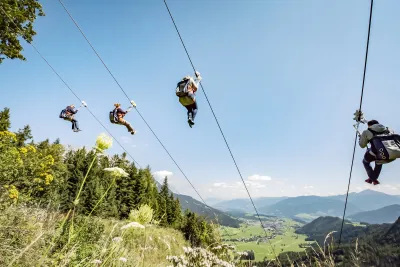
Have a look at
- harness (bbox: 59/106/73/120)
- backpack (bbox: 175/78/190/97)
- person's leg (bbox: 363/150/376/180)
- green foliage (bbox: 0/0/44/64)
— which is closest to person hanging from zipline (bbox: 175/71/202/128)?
backpack (bbox: 175/78/190/97)

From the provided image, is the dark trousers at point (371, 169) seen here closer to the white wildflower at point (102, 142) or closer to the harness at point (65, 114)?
the white wildflower at point (102, 142)

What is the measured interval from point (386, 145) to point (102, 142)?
609cm

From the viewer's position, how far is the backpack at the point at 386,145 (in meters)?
5.65

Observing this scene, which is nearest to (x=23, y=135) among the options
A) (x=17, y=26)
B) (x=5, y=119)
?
(x=5, y=119)

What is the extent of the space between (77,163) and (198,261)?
123ft

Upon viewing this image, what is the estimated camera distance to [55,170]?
3544 centimetres

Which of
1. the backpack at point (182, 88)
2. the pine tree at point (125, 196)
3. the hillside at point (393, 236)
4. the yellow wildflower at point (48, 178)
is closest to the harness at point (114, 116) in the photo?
the backpack at point (182, 88)

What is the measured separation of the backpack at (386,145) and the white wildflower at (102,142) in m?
6.02

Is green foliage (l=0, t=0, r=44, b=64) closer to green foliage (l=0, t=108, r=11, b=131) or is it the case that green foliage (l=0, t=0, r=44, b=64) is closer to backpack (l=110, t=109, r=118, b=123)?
backpack (l=110, t=109, r=118, b=123)

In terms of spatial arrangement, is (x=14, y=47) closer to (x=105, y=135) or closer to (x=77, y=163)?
(x=105, y=135)

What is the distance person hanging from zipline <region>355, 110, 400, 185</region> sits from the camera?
5699 mm

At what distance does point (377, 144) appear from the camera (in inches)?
231

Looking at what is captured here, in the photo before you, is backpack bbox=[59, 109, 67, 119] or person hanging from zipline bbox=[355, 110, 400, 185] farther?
backpack bbox=[59, 109, 67, 119]

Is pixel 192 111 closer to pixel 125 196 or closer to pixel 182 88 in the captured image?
pixel 182 88
